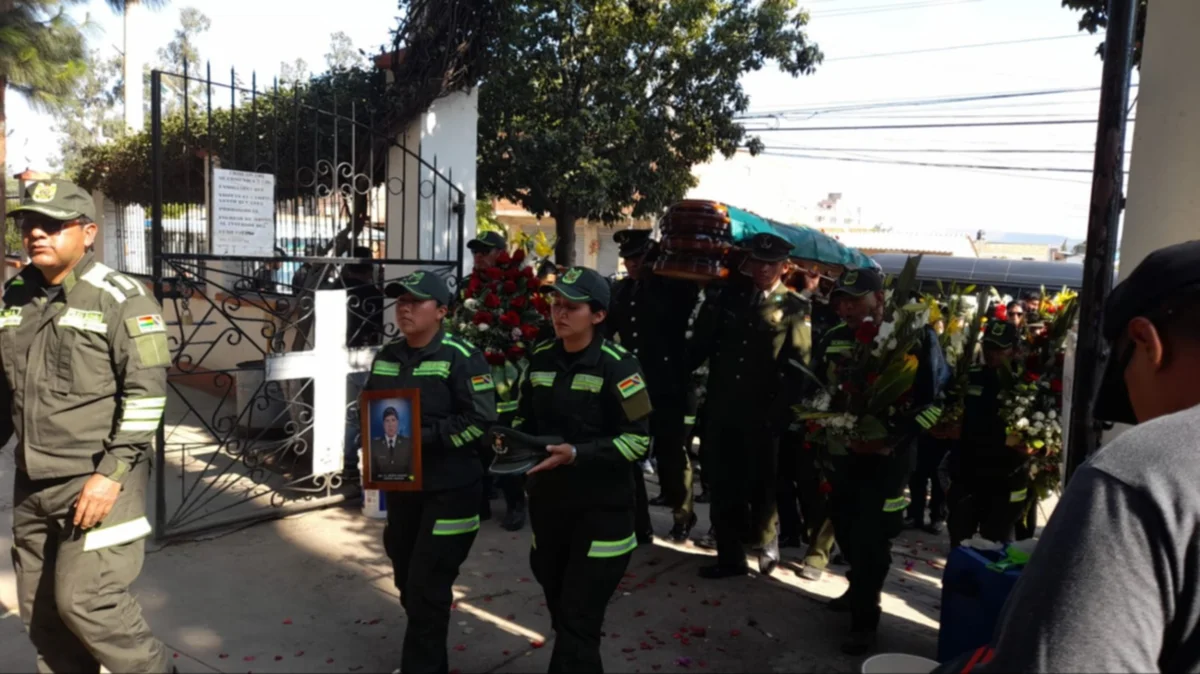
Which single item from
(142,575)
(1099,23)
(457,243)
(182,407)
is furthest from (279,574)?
(1099,23)

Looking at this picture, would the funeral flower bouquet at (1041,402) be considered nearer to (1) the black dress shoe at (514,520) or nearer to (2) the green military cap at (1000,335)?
(2) the green military cap at (1000,335)

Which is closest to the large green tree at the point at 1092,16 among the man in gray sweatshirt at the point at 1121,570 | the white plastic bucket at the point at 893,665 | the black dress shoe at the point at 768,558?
the black dress shoe at the point at 768,558

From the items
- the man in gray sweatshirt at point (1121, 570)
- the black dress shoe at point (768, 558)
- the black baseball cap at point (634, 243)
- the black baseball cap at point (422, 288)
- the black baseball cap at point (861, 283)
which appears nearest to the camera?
the man in gray sweatshirt at point (1121, 570)

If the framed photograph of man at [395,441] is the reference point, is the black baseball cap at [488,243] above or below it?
above

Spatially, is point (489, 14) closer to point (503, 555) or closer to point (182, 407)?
point (503, 555)

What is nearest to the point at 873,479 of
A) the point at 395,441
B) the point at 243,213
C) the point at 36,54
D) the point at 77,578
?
the point at 395,441

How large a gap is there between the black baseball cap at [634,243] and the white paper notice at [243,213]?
98.2 inches

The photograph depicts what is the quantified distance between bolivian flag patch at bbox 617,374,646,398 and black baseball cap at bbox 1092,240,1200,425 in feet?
7.34

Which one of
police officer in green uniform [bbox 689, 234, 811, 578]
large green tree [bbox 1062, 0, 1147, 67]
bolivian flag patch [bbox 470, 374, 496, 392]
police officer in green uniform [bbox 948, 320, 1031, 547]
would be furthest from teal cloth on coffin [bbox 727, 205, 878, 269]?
bolivian flag patch [bbox 470, 374, 496, 392]

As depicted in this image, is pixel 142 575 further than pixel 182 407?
No

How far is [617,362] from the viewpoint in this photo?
359cm

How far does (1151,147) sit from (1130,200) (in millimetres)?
243

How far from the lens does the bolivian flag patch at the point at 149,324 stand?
331cm

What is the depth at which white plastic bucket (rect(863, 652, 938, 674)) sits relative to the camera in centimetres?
280
